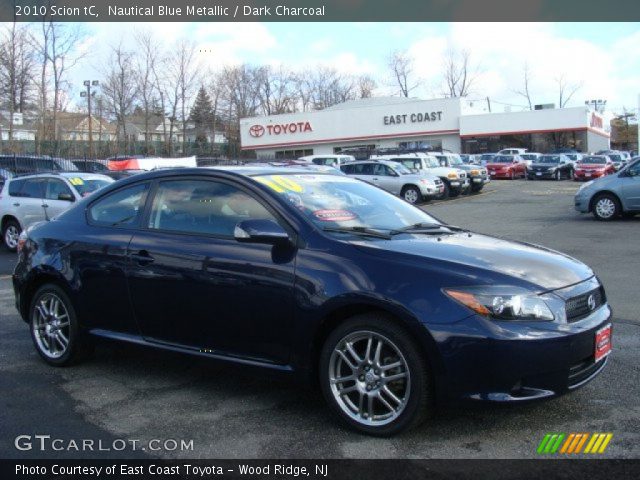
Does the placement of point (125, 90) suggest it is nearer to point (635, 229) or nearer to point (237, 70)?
point (237, 70)

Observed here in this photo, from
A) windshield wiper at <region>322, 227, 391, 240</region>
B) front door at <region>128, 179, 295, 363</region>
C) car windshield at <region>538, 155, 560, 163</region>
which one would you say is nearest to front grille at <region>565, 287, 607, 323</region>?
windshield wiper at <region>322, 227, 391, 240</region>

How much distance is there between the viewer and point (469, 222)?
1795cm

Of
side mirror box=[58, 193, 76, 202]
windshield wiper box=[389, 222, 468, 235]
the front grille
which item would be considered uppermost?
side mirror box=[58, 193, 76, 202]

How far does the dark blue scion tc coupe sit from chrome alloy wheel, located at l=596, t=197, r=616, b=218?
12.7m

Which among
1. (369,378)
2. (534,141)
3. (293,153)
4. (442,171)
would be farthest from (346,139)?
(369,378)

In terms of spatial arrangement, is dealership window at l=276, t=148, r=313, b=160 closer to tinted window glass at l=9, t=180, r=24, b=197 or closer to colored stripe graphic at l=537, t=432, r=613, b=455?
tinted window glass at l=9, t=180, r=24, b=197

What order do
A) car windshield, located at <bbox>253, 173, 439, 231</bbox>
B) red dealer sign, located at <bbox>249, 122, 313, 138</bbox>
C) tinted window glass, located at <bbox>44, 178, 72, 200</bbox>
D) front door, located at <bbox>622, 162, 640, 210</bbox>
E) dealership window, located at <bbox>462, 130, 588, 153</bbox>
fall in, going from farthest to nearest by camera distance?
red dealer sign, located at <bbox>249, 122, 313, 138</bbox>
dealership window, located at <bbox>462, 130, 588, 153</bbox>
front door, located at <bbox>622, 162, 640, 210</bbox>
tinted window glass, located at <bbox>44, 178, 72, 200</bbox>
car windshield, located at <bbox>253, 173, 439, 231</bbox>

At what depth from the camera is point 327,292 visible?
4.07 m

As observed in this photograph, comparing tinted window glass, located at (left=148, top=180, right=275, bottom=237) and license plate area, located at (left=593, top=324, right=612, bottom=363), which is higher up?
tinted window glass, located at (left=148, top=180, right=275, bottom=237)

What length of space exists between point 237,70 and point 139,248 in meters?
76.2

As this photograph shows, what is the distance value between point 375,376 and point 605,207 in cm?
1442

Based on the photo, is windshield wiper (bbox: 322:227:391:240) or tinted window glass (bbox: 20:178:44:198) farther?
tinted window glass (bbox: 20:178:44:198)

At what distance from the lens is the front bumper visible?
3.66 meters

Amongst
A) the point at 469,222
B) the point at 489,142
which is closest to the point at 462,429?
the point at 469,222
